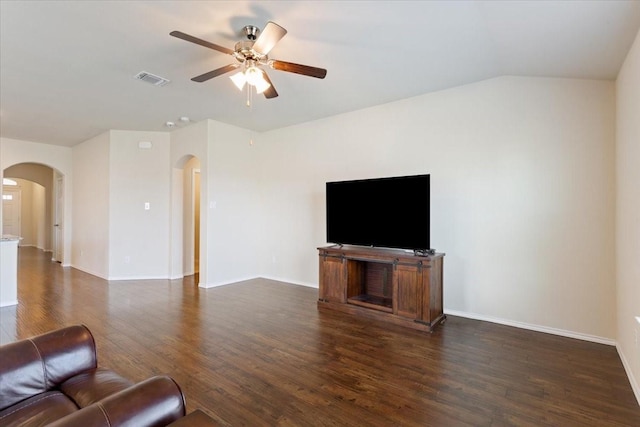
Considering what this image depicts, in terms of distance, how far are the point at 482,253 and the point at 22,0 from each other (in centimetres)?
477

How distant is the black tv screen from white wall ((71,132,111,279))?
180 inches

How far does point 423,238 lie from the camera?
349cm

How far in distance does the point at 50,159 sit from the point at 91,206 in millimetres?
1799

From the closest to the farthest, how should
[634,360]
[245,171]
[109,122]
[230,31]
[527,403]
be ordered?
[527,403] → [634,360] → [230,31] → [109,122] → [245,171]

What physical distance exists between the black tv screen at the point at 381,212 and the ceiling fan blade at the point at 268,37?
6.59 feet

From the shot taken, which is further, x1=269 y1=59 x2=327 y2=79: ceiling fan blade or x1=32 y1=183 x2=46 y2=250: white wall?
x1=32 y1=183 x2=46 y2=250: white wall

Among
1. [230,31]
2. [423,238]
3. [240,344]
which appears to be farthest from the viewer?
[423,238]

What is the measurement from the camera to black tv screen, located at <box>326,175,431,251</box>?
3.52 meters

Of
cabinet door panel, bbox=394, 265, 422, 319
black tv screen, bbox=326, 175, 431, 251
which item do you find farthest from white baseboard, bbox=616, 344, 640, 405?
black tv screen, bbox=326, 175, 431, 251

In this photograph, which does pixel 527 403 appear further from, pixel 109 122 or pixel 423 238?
pixel 109 122

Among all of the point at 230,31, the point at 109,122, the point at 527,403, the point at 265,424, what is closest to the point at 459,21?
the point at 230,31

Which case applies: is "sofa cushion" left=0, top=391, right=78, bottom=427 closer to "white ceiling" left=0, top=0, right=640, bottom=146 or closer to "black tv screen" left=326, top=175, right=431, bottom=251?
"white ceiling" left=0, top=0, right=640, bottom=146

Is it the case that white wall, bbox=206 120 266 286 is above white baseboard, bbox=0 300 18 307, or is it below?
above

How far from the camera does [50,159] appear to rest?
7.09m
